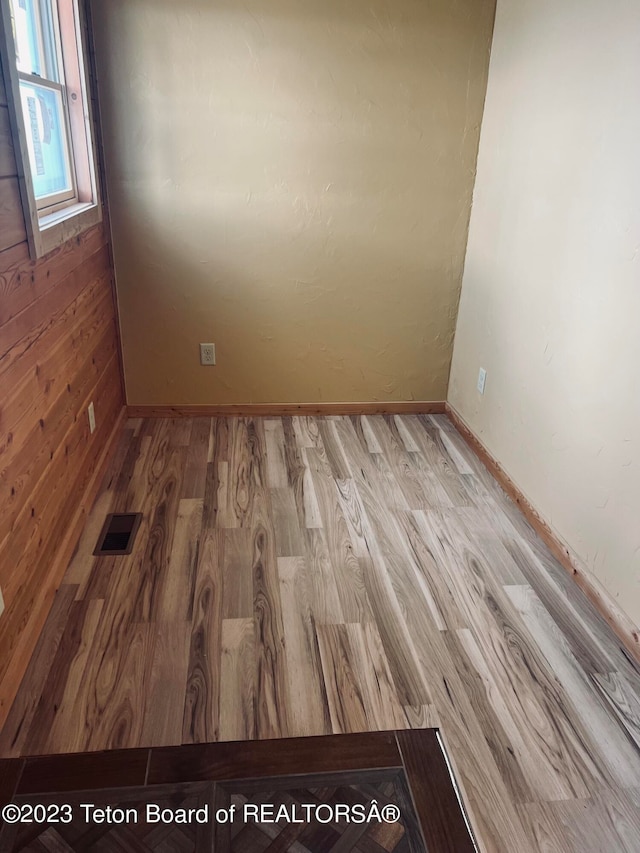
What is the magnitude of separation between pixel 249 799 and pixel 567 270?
187 centimetres

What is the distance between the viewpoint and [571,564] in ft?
→ 6.99

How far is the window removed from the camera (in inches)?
76.4

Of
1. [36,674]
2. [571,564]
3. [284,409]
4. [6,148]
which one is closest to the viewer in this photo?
[6,148]

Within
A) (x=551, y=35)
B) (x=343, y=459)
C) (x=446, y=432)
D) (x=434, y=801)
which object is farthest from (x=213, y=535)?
(x=551, y=35)

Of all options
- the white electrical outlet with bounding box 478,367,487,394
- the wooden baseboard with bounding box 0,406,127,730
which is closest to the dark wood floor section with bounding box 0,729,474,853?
the wooden baseboard with bounding box 0,406,127,730

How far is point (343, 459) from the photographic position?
288 centimetres

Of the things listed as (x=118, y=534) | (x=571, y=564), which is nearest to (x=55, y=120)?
(x=118, y=534)

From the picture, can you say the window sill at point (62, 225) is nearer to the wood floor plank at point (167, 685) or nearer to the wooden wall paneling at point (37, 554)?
the wooden wall paneling at point (37, 554)

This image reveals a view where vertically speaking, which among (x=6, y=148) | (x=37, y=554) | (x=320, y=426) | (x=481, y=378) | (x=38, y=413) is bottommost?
(x=320, y=426)

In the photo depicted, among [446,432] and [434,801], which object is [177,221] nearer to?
[446,432]

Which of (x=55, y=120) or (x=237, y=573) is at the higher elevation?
(x=55, y=120)

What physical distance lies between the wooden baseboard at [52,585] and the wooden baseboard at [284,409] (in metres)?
0.42

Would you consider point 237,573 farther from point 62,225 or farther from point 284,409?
point 284,409

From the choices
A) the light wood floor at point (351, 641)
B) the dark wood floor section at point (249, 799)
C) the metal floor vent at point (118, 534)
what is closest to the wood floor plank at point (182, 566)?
the light wood floor at point (351, 641)
